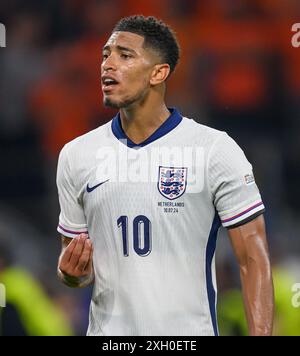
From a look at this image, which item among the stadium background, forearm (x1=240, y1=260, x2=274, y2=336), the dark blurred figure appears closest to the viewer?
forearm (x1=240, y1=260, x2=274, y2=336)

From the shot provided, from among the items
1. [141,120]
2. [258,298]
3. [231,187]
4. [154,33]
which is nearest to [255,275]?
[258,298]

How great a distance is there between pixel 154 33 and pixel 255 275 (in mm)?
1091

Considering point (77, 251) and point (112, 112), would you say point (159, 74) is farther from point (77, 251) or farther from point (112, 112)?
point (112, 112)

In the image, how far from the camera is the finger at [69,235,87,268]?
3.87m

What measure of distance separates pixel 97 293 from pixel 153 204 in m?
0.42

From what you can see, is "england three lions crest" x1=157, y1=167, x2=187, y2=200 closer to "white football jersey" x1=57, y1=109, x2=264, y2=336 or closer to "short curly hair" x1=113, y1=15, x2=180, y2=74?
"white football jersey" x1=57, y1=109, x2=264, y2=336

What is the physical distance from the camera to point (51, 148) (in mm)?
9133

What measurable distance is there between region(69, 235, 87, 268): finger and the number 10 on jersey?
0.20 meters

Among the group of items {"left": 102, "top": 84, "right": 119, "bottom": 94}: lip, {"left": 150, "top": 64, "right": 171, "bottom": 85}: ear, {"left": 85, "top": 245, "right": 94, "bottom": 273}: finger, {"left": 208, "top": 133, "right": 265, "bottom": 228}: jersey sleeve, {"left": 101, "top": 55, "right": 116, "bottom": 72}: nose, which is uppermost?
{"left": 101, "top": 55, "right": 116, "bottom": 72}: nose

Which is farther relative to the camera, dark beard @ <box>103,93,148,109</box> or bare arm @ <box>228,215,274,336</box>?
dark beard @ <box>103,93,148,109</box>

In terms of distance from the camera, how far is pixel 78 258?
3887 mm

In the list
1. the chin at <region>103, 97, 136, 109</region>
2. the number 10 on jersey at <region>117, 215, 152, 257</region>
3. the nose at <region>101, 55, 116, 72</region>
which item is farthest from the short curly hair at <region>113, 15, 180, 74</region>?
the number 10 on jersey at <region>117, 215, 152, 257</region>

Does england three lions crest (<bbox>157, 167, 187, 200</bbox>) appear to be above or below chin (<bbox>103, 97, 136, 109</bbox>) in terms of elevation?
below
